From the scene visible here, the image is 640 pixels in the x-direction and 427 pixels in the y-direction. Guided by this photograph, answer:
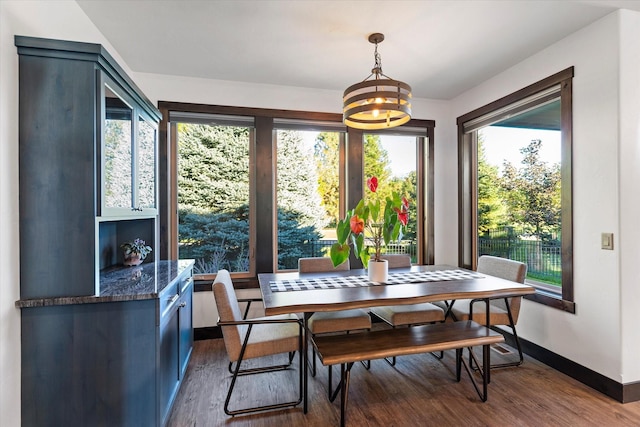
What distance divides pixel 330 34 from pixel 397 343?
230 cm

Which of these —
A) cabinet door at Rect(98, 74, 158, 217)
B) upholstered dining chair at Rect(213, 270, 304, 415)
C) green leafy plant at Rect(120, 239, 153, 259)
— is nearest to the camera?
cabinet door at Rect(98, 74, 158, 217)

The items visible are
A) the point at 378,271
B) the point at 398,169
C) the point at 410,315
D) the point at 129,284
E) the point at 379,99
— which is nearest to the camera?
the point at 129,284

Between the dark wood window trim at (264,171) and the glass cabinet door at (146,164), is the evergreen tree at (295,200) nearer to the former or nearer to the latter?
the dark wood window trim at (264,171)

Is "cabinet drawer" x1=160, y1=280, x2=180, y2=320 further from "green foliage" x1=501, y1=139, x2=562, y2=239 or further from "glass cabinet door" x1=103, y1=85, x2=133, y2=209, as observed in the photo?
A: "green foliage" x1=501, y1=139, x2=562, y2=239

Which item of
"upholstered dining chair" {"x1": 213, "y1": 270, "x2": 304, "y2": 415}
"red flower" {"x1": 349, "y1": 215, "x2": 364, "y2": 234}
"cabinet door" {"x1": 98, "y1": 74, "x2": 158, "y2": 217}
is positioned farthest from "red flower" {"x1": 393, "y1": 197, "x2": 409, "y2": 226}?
"cabinet door" {"x1": 98, "y1": 74, "x2": 158, "y2": 217}

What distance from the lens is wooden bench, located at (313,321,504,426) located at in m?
1.88

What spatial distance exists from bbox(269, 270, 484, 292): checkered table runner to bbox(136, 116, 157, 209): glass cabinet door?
114 centimetres

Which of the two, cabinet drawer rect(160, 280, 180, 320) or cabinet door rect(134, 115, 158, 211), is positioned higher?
cabinet door rect(134, 115, 158, 211)

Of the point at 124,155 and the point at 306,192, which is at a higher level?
the point at 124,155

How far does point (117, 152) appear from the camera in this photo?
6.18 feet

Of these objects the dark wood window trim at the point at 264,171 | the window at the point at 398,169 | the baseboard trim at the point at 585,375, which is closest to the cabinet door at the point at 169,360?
the dark wood window trim at the point at 264,171

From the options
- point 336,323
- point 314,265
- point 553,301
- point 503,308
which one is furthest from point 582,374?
point 314,265

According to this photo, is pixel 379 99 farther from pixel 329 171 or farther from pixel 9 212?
pixel 9 212

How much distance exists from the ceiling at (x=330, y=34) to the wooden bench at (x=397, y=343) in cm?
222
